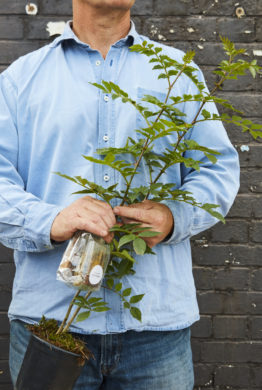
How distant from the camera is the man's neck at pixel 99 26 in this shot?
1372 mm

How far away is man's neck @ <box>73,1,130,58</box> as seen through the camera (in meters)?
1.37

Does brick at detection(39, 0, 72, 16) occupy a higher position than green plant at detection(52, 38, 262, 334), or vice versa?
brick at detection(39, 0, 72, 16)

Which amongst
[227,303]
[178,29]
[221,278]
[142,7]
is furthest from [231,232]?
[142,7]

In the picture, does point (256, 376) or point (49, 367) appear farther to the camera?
point (256, 376)

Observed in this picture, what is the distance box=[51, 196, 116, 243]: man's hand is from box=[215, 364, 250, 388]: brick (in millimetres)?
1219

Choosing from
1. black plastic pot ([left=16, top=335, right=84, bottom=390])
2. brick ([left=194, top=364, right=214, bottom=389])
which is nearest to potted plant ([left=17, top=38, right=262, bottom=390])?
black plastic pot ([left=16, top=335, right=84, bottom=390])

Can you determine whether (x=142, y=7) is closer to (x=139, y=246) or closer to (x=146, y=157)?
(x=146, y=157)

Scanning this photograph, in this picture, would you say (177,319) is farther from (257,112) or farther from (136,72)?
(257,112)

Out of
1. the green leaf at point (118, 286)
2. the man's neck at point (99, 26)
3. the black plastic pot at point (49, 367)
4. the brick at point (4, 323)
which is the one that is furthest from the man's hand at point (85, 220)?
the brick at point (4, 323)

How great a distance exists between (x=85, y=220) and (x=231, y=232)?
1.02 metres

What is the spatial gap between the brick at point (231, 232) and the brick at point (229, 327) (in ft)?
1.12

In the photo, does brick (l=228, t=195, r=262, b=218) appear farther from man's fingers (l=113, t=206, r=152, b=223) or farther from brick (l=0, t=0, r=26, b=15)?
brick (l=0, t=0, r=26, b=15)

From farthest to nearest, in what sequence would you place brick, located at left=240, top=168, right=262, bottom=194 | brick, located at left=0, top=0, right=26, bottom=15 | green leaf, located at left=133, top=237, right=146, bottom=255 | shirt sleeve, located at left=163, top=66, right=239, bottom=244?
brick, located at left=240, top=168, right=262, bottom=194 → brick, located at left=0, top=0, right=26, bottom=15 → shirt sleeve, located at left=163, top=66, right=239, bottom=244 → green leaf, located at left=133, top=237, right=146, bottom=255

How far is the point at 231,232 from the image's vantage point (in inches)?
78.1
